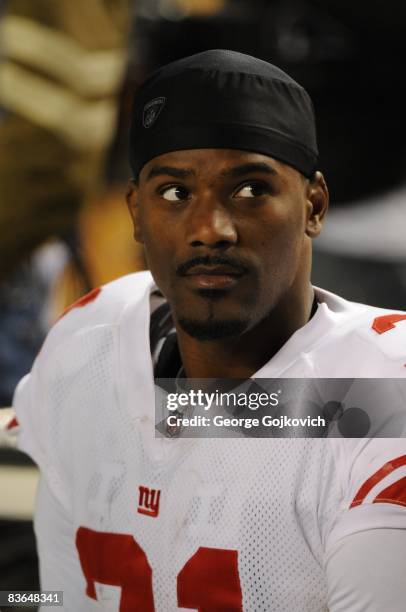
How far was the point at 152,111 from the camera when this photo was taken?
1.24 m

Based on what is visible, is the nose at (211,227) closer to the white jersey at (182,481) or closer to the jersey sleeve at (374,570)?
the white jersey at (182,481)

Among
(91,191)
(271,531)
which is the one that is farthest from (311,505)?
(91,191)

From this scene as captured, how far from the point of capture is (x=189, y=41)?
4.18 metres

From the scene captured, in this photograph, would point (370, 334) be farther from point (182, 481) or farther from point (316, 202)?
point (182, 481)

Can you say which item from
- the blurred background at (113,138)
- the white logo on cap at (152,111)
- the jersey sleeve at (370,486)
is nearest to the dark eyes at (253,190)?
the white logo on cap at (152,111)

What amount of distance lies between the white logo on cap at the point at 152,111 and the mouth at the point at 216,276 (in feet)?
0.58

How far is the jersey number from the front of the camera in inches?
48.5

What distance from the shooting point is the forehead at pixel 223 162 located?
117 cm

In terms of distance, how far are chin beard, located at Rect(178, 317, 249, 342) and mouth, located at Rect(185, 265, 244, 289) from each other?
0.04m

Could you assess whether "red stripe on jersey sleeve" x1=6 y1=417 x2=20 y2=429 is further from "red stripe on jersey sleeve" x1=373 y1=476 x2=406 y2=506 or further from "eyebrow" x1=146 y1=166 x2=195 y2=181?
"red stripe on jersey sleeve" x1=373 y1=476 x2=406 y2=506

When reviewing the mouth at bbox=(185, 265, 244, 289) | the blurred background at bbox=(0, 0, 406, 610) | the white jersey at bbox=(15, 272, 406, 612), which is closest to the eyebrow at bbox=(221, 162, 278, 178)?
the mouth at bbox=(185, 265, 244, 289)

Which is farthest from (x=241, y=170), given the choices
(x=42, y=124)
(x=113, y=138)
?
(x=113, y=138)

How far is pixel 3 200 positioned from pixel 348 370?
84.5 inches

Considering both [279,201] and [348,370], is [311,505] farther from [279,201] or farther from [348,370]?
[279,201]
